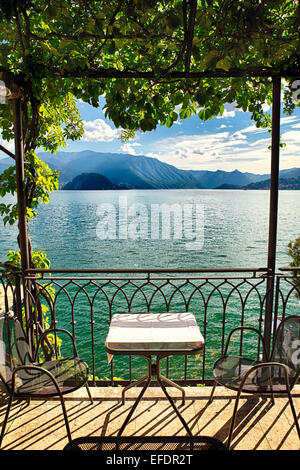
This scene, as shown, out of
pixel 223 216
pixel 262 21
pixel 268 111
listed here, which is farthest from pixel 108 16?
pixel 223 216

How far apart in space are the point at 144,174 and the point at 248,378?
372ft

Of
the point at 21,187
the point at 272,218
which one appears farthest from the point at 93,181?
the point at 272,218

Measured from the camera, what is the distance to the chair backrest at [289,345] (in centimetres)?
226

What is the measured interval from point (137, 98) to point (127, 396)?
104 inches

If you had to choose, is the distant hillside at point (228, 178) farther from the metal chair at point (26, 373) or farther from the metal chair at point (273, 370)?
the metal chair at point (26, 373)

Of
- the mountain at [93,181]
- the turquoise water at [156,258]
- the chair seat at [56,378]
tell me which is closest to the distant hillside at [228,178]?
the turquoise water at [156,258]

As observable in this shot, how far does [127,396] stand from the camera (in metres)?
2.77

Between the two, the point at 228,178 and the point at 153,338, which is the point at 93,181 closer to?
the point at 228,178

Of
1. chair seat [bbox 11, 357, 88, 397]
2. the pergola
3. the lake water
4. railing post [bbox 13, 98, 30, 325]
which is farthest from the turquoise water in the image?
chair seat [bbox 11, 357, 88, 397]

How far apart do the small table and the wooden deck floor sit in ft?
0.61

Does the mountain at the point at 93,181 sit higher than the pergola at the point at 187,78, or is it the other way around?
the mountain at the point at 93,181

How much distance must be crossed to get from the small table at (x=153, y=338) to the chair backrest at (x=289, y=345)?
0.69 meters

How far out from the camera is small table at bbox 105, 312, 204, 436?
2.06m

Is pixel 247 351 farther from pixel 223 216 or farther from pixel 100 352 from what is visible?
pixel 223 216
